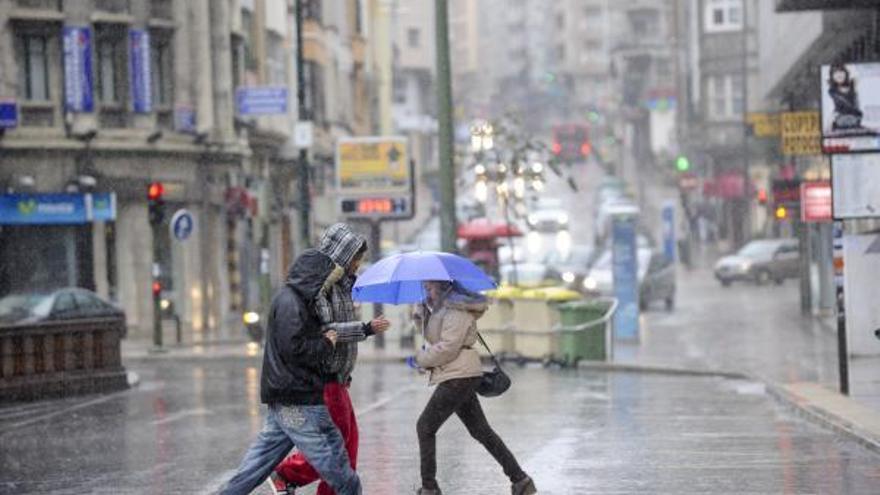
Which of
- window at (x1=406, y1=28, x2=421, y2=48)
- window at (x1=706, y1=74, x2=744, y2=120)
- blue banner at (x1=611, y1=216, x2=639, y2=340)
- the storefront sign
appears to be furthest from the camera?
window at (x1=406, y1=28, x2=421, y2=48)

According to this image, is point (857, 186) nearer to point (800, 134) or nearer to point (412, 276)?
point (412, 276)

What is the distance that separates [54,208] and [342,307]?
33.5 m

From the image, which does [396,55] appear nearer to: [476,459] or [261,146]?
[261,146]

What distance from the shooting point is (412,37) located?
13862cm

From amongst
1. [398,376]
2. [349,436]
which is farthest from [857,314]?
[349,436]

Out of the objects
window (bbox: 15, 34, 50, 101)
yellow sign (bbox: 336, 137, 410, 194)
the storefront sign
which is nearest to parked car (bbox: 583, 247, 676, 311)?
yellow sign (bbox: 336, 137, 410, 194)

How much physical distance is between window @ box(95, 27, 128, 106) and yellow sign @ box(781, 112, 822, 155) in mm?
16543

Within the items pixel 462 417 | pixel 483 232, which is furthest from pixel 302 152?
pixel 462 417

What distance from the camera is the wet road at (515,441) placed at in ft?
51.3

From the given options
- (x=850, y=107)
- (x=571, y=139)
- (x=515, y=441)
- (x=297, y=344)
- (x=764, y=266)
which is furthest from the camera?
(x=571, y=139)

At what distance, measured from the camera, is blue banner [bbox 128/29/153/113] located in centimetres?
4619

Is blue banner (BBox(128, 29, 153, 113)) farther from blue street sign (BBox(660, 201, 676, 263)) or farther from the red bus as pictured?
the red bus

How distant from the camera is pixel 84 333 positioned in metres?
27.4

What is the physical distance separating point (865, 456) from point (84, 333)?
13.2 meters
